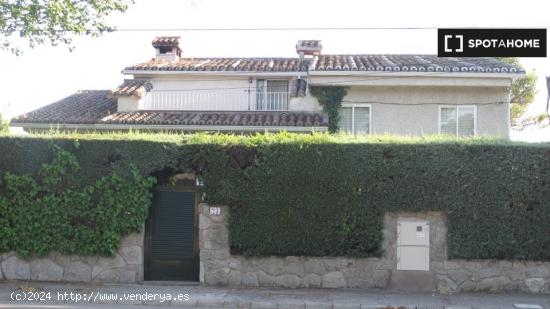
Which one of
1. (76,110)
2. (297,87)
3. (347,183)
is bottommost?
(347,183)

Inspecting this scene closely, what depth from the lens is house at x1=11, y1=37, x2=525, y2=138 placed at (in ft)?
57.4

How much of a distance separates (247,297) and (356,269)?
7.87ft

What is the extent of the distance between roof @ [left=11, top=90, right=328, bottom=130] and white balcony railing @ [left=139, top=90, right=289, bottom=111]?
2.60 ft

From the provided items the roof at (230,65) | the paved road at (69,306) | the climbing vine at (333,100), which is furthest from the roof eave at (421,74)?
the paved road at (69,306)

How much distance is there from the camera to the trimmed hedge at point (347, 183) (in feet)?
36.4

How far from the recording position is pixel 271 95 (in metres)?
20.3

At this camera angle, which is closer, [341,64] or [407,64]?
[407,64]

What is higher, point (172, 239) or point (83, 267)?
point (172, 239)

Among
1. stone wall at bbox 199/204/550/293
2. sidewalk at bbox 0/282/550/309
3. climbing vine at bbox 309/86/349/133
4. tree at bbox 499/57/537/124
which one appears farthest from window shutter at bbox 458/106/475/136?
tree at bbox 499/57/537/124

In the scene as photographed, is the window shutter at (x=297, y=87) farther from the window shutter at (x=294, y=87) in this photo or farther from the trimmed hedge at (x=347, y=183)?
the trimmed hedge at (x=347, y=183)

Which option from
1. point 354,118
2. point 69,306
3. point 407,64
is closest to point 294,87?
point 354,118

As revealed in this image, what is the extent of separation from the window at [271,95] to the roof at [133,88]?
4.01 metres

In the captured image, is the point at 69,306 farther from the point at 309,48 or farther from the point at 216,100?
the point at 309,48

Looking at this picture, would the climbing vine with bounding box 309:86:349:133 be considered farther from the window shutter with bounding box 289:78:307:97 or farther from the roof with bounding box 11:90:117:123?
the roof with bounding box 11:90:117:123
